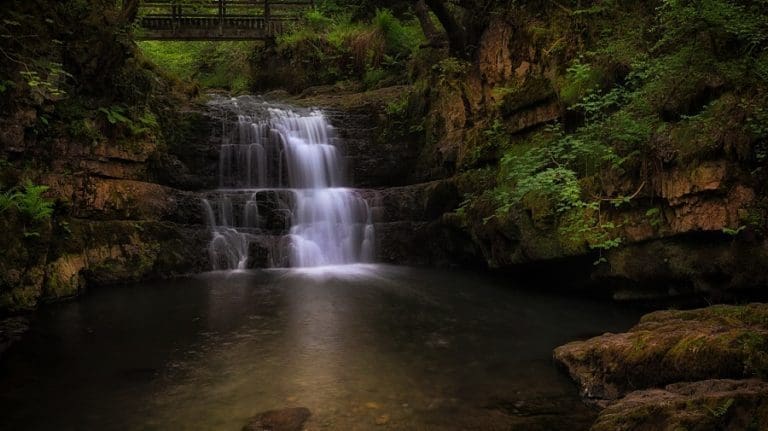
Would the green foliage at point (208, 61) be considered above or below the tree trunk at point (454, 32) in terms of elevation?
above

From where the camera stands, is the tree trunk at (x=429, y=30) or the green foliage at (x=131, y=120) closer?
the green foliage at (x=131, y=120)

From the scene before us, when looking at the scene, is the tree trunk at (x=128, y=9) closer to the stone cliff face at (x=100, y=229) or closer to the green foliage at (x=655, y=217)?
the stone cliff face at (x=100, y=229)

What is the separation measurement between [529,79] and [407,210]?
433 centimetres

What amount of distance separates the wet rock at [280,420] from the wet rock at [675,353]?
257 cm

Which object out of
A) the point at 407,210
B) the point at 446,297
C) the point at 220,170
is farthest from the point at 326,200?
the point at 446,297

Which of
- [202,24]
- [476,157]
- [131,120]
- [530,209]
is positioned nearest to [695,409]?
[530,209]

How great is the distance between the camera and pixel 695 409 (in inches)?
129

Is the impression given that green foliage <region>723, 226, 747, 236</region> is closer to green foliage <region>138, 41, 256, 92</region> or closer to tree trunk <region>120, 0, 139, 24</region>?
tree trunk <region>120, 0, 139, 24</region>

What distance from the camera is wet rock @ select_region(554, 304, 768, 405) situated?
393 cm

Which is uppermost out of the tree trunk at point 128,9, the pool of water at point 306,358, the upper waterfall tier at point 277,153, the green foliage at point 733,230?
the tree trunk at point 128,9

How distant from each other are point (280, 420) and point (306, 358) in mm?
1542

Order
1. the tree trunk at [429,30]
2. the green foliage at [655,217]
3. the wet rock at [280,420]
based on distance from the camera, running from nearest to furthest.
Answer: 1. the wet rock at [280,420]
2. the green foliage at [655,217]
3. the tree trunk at [429,30]

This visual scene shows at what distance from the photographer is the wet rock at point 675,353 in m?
3.93

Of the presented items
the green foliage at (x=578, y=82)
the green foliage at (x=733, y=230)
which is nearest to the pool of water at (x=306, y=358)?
the green foliage at (x=733, y=230)
